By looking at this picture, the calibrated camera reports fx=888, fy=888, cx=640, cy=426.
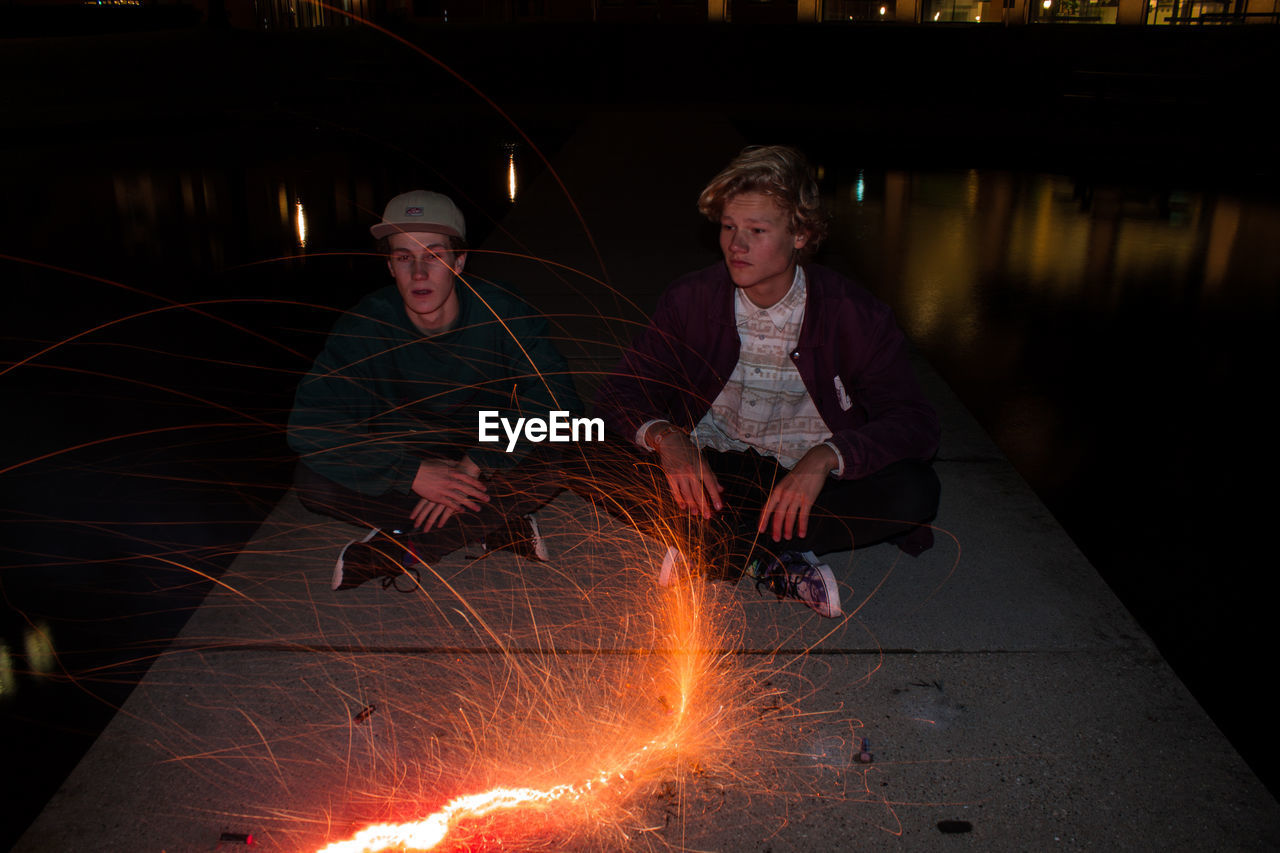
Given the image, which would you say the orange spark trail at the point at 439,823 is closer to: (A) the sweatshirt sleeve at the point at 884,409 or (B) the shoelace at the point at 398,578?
(B) the shoelace at the point at 398,578

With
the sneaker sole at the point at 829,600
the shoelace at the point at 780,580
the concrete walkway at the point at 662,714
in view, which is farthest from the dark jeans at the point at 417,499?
the sneaker sole at the point at 829,600

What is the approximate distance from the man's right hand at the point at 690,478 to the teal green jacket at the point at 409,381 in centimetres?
50

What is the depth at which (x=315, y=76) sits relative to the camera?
25.3m

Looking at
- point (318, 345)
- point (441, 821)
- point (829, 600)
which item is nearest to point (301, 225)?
point (318, 345)

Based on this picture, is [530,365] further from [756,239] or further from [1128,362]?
[1128,362]

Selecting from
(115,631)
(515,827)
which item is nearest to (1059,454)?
(515,827)

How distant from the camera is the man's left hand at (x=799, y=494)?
2.74 m

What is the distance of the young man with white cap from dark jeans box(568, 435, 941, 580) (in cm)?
28

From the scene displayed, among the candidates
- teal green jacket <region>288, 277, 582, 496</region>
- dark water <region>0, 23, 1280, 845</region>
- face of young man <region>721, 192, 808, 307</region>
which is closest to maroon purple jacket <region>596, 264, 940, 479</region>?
face of young man <region>721, 192, 808, 307</region>

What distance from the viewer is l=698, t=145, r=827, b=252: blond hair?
2859 millimetres

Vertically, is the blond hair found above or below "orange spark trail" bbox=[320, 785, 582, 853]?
above

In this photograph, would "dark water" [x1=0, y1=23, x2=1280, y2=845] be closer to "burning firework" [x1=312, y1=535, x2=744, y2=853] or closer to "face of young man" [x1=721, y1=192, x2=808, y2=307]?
"burning firework" [x1=312, y1=535, x2=744, y2=853]

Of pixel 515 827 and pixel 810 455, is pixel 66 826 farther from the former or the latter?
pixel 810 455

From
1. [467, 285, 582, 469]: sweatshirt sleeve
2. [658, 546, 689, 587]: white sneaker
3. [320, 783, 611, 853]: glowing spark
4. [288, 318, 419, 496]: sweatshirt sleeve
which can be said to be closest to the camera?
[320, 783, 611, 853]: glowing spark
